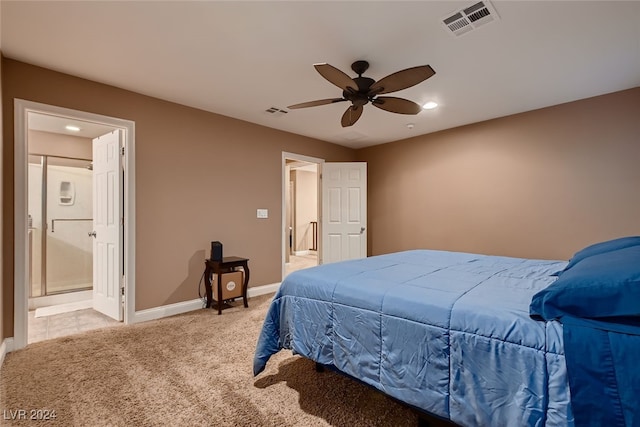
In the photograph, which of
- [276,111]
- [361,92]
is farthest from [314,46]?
[276,111]

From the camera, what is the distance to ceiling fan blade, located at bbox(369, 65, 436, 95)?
2057mm

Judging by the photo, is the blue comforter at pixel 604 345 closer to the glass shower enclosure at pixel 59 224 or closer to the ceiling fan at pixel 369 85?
the ceiling fan at pixel 369 85

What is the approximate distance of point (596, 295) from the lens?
1.07 m

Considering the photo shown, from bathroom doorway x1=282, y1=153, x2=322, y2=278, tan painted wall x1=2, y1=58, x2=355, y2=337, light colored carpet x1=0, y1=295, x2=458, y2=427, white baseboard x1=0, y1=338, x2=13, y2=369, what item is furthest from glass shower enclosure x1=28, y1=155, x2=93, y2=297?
bathroom doorway x1=282, y1=153, x2=322, y2=278

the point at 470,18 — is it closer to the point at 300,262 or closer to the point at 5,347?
the point at 5,347

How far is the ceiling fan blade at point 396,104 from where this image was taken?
103 inches

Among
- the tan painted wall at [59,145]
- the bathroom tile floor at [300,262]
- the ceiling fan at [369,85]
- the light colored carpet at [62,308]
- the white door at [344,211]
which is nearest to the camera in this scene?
the ceiling fan at [369,85]

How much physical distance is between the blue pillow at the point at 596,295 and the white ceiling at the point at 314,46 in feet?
5.80

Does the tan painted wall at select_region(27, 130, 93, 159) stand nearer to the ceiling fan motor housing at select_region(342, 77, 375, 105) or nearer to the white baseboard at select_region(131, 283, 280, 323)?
the white baseboard at select_region(131, 283, 280, 323)

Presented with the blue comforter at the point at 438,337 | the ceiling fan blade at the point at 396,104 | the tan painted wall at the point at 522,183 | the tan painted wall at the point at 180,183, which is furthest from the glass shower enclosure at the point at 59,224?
the tan painted wall at the point at 522,183

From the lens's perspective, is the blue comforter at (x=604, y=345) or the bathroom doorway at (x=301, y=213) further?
the bathroom doorway at (x=301, y=213)

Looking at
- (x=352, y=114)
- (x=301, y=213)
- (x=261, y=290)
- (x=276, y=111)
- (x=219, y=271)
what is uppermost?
(x=276, y=111)

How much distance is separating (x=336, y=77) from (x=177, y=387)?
8.01 ft

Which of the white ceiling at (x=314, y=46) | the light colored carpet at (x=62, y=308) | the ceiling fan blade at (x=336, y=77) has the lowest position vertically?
the light colored carpet at (x=62, y=308)
